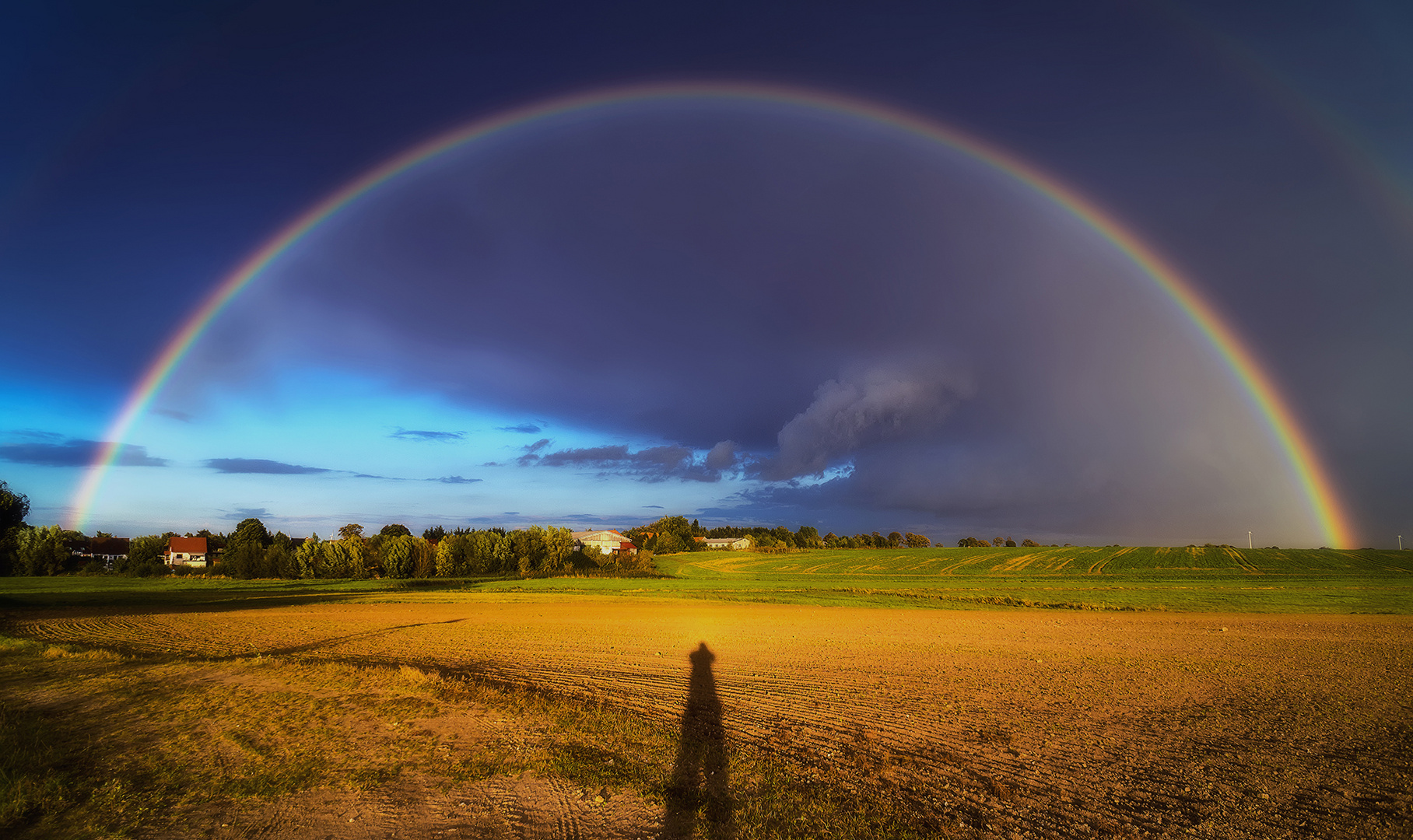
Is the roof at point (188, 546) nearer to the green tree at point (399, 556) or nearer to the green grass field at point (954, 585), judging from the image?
the green grass field at point (954, 585)

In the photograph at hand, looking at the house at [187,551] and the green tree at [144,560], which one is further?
the house at [187,551]

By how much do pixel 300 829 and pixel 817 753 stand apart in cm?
693

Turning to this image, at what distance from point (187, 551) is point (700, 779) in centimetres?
15324

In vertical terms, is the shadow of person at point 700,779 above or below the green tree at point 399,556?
above

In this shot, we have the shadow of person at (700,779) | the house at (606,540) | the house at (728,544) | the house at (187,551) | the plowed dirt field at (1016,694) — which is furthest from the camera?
the house at (728,544)

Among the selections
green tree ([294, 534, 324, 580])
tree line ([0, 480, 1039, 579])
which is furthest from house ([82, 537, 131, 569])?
green tree ([294, 534, 324, 580])

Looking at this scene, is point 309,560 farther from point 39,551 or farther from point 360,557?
point 39,551

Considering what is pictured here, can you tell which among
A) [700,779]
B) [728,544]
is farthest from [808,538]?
[700,779]

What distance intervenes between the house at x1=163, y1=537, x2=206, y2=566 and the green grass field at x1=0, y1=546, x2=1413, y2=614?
47.9 m

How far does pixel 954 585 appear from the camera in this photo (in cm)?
6631

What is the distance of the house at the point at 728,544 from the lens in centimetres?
16350

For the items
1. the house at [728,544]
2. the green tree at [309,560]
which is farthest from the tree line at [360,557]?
the house at [728,544]

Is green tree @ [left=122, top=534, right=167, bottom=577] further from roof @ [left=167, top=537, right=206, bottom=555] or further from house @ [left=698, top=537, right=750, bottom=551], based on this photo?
house @ [left=698, top=537, right=750, bottom=551]

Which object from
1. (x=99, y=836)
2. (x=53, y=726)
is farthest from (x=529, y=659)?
(x=99, y=836)
